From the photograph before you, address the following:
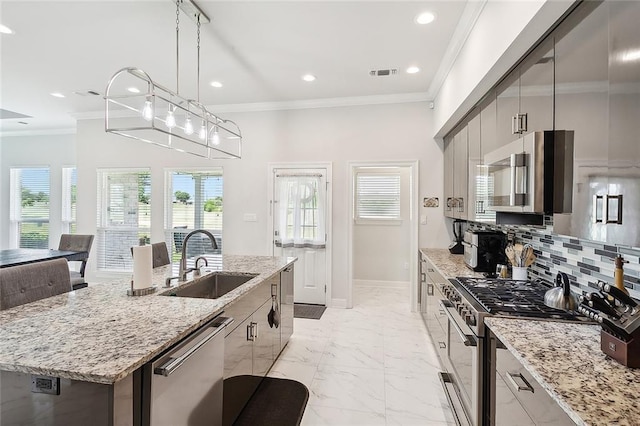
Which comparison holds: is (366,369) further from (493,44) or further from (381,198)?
(381,198)

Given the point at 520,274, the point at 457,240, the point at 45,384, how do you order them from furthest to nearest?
the point at 457,240
the point at 520,274
the point at 45,384

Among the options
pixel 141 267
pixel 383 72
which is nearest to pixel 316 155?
pixel 383 72

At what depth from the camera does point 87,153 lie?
5.51m

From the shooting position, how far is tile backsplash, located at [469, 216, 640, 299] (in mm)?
1508

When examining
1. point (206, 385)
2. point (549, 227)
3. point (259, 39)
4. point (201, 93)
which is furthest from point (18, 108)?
point (549, 227)

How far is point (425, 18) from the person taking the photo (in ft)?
8.47

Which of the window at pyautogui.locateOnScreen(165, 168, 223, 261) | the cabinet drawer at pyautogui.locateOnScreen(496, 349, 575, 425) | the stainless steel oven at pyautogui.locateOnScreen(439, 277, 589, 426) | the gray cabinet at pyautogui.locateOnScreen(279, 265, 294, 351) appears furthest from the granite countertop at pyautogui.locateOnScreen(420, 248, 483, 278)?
the window at pyautogui.locateOnScreen(165, 168, 223, 261)

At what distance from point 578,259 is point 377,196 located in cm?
403

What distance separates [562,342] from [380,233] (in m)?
4.52

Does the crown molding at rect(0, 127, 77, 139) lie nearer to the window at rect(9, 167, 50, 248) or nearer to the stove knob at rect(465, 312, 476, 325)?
the window at rect(9, 167, 50, 248)

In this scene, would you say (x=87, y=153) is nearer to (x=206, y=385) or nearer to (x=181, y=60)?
(x=181, y=60)

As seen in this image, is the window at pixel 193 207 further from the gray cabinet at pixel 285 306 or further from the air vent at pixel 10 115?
the air vent at pixel 10 115

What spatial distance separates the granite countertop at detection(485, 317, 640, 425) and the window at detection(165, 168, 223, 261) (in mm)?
4479

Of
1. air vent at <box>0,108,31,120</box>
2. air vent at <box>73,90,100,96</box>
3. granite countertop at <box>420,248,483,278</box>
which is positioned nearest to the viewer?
granite countertop at <box>420,248,483,278</box>
